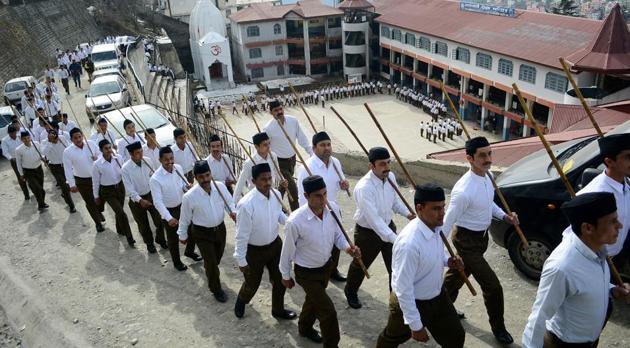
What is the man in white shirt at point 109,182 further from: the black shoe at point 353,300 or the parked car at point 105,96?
the parked car at point 105,96

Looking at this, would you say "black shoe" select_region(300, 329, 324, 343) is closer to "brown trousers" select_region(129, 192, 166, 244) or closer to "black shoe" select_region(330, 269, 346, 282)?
"black shoe" select_region(330, 269, 346, 282)

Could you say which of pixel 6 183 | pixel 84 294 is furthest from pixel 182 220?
pixel 6 183

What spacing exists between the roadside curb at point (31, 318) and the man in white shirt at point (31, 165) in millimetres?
2599

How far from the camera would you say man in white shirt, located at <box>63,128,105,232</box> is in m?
8.99

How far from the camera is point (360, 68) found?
153 ft

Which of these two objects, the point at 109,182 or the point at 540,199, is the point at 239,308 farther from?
the point at 109,182

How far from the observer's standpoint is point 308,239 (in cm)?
488

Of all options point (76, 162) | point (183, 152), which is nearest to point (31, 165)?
point (76, 162)

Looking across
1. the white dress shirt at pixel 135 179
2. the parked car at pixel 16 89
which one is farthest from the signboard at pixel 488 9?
the white dress shirt at pixel 135 179

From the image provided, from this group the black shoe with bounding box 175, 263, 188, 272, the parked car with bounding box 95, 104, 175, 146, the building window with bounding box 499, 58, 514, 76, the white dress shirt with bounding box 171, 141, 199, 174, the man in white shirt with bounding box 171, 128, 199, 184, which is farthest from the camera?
the building window with bounding box 499, 58, 514, 76

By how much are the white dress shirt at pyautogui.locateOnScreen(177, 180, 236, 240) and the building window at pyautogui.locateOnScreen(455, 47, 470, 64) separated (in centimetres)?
3101

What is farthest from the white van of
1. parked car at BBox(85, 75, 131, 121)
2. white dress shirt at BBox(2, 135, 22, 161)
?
white dress shirt at BBox(2, 135, 22, 161)

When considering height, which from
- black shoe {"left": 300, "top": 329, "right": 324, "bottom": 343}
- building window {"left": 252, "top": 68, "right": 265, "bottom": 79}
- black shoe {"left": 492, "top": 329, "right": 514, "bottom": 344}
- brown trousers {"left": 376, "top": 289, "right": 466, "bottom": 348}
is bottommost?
building window {"left": 252, "top": 68, "right": 265, "bottom": 79}

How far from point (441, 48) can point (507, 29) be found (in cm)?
557
